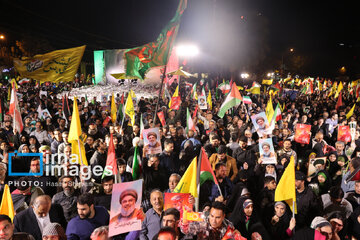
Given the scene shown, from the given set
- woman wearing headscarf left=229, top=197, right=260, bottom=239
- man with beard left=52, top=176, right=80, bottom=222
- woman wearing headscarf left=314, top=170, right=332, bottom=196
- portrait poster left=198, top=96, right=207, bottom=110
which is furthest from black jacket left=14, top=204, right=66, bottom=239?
portrait poster left=198, top=96, right=207, bottom=110

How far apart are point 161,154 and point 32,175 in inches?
102

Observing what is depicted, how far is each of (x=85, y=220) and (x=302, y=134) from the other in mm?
6277

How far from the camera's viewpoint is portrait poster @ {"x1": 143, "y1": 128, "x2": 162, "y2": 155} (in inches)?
268

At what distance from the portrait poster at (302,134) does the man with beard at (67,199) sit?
19.5ft

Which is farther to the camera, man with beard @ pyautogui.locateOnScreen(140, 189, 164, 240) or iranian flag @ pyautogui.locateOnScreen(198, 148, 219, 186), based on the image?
iranian flag @ pyautogui.locateOnScreen(198, 148, 219, 186)

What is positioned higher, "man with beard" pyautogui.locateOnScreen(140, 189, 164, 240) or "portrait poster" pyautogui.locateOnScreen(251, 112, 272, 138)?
"portrait poster" pyautogui.locateOnScreen(251, 112, 272, 138)

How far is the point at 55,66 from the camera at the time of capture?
31.6 feet

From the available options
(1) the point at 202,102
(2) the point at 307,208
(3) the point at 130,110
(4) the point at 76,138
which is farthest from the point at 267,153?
(1) the point at 202,102

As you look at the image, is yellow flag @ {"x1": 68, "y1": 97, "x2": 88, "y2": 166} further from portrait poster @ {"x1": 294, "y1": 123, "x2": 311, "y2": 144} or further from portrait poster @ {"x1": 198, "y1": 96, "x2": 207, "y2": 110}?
portrait poster @ {"x1": 198, "y1": 96, "x2": 207, "y2": 110}

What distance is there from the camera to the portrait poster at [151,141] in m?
6.80

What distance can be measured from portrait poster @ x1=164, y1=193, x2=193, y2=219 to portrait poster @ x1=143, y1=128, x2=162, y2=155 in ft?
9.18

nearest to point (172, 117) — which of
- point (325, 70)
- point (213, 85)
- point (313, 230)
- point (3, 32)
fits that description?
point (313, 230)

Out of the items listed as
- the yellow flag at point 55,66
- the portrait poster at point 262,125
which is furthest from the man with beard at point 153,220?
the yellow flag at point 55,66

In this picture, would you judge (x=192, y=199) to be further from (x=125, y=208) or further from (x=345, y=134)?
(x=345, y=134)
